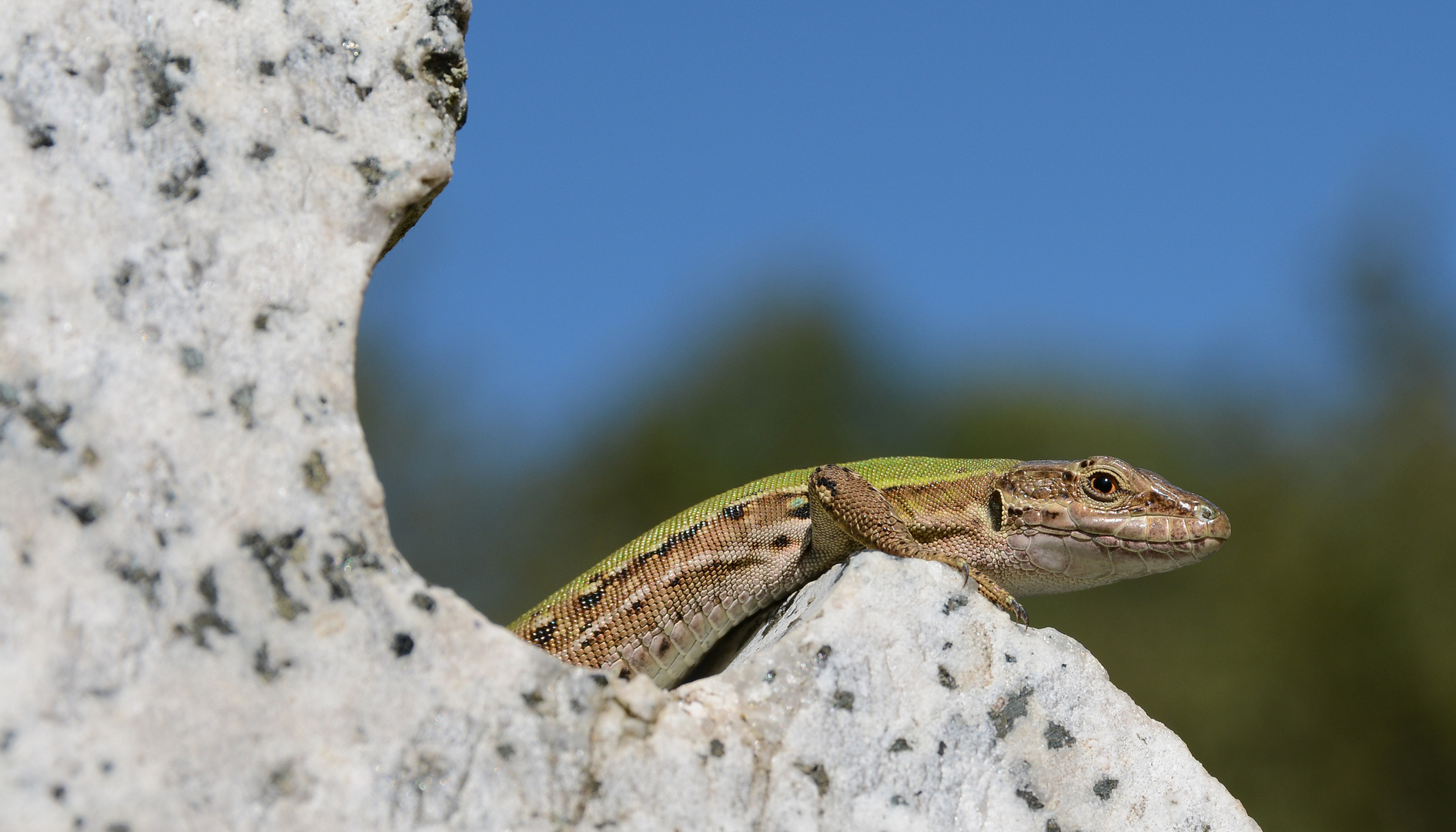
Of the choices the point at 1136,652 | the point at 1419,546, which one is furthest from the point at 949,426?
the point at 1419,546

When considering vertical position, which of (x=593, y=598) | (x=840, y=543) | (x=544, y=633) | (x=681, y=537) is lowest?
(x=544, y=633)

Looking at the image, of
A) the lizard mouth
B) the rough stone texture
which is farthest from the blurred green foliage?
the rough stone texture

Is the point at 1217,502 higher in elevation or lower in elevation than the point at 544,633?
lower

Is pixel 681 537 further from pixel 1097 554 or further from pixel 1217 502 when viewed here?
pixel 1217 502

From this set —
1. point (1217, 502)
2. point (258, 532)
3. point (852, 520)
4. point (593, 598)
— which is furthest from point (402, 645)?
point (1217, 502)

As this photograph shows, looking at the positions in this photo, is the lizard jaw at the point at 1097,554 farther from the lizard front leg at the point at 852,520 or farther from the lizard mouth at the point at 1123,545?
the lizard front leg at the point at 852,520

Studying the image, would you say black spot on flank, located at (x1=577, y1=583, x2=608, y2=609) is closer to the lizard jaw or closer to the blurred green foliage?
the lizard jaw

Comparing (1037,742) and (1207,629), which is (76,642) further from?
(1207,629)
